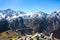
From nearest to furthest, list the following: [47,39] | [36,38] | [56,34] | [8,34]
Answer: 1. [36,38]
2. [47,39]
3. [8,34]
4. [56,34]

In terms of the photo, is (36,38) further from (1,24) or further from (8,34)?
(1,24)

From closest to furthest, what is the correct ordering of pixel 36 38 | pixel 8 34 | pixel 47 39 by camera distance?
pixel 36 38 < pixel 47 39 < pixel 8 34

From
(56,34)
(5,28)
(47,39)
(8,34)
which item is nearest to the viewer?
(47,39)

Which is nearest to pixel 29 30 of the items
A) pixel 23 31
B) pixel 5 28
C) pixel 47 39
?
pixel 23 31

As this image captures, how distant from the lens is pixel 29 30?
7426 inches

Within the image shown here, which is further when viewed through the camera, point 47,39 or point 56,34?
point 56,34

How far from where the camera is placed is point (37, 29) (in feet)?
648

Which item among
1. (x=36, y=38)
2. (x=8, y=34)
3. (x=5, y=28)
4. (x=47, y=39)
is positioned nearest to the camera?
(x=36, y=38)

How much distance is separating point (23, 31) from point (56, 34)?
36302mm

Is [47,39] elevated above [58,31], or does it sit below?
above

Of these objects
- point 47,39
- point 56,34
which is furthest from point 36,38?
point 56,34

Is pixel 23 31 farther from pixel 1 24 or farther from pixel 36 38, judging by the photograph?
pixel 36 38

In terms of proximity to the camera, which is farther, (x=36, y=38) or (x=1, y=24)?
(x=1, y=24)

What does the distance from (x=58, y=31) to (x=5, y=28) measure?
61357mm
